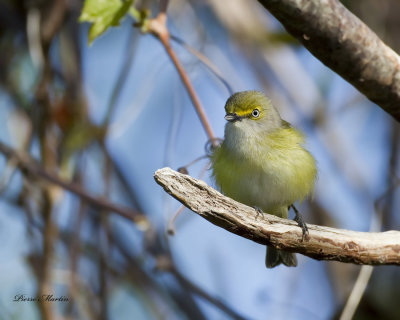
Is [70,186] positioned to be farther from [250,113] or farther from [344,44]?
[344,44]

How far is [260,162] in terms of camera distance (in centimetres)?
338

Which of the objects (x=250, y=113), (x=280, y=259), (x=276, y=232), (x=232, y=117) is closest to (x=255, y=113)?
(x=250, y=113)

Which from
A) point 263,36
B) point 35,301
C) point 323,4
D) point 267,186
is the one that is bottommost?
point 35,301

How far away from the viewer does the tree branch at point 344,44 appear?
2.39 m

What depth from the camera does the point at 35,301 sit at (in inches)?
153

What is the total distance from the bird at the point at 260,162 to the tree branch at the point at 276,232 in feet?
2.15

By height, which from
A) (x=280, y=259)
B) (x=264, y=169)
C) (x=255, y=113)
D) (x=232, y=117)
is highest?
(x=255, y=113)

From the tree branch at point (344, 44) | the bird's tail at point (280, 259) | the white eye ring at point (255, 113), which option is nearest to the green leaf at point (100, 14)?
the tree branch at point (344, 44)

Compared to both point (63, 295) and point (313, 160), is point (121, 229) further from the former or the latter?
point (313, 160)

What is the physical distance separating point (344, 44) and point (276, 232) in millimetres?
850

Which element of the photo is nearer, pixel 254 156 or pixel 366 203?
pixel 254 156

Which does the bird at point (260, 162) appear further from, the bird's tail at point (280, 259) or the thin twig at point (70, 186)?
the thin twig at point (70, 186)

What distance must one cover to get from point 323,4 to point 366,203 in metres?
2.79

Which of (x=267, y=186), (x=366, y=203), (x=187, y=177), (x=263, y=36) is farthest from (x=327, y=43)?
(x=366, y=203)
